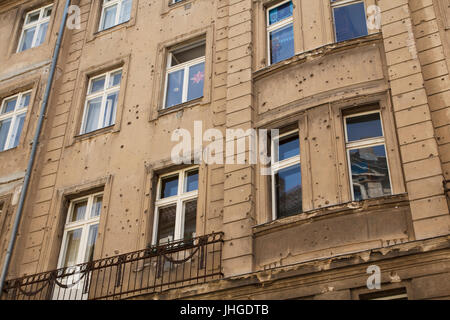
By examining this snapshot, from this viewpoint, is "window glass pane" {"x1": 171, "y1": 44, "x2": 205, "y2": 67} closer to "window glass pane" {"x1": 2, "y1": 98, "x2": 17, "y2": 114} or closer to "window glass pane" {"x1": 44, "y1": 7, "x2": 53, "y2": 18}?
"window glass pane" {"x1": 2, "y1": 98, "x2": 17, "y2": 114}

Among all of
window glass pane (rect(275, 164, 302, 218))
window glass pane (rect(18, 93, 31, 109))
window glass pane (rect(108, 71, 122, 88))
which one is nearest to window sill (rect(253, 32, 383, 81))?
window glass pane (rect(275, 164, 302, 218))

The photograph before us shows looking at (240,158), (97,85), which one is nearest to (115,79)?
(97,85)

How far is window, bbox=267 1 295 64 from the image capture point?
10.7 metres

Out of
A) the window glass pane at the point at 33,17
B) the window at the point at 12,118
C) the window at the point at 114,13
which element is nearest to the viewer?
the window at the point at 12,118

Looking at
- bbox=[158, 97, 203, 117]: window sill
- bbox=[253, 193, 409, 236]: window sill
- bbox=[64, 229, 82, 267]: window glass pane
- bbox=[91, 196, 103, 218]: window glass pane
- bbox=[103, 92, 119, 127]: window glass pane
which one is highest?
bbox=[103, 92, 119, 127]: window glass pane

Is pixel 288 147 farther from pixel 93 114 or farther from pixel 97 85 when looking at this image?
pixel 97 85

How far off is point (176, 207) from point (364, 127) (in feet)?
11.4

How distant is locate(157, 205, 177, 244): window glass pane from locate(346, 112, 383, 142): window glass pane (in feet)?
10.8

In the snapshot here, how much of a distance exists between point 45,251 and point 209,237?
3501 millimetres

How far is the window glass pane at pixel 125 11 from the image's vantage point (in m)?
14.1

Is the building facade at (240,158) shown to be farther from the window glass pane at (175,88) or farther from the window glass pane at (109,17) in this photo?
the window glass pane at (109,17)

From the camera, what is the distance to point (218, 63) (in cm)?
1150

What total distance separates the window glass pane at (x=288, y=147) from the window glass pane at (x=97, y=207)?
12.2 ft

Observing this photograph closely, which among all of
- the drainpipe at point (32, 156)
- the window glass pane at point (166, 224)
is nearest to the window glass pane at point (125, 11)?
the drainpipe at point (32, 156)
